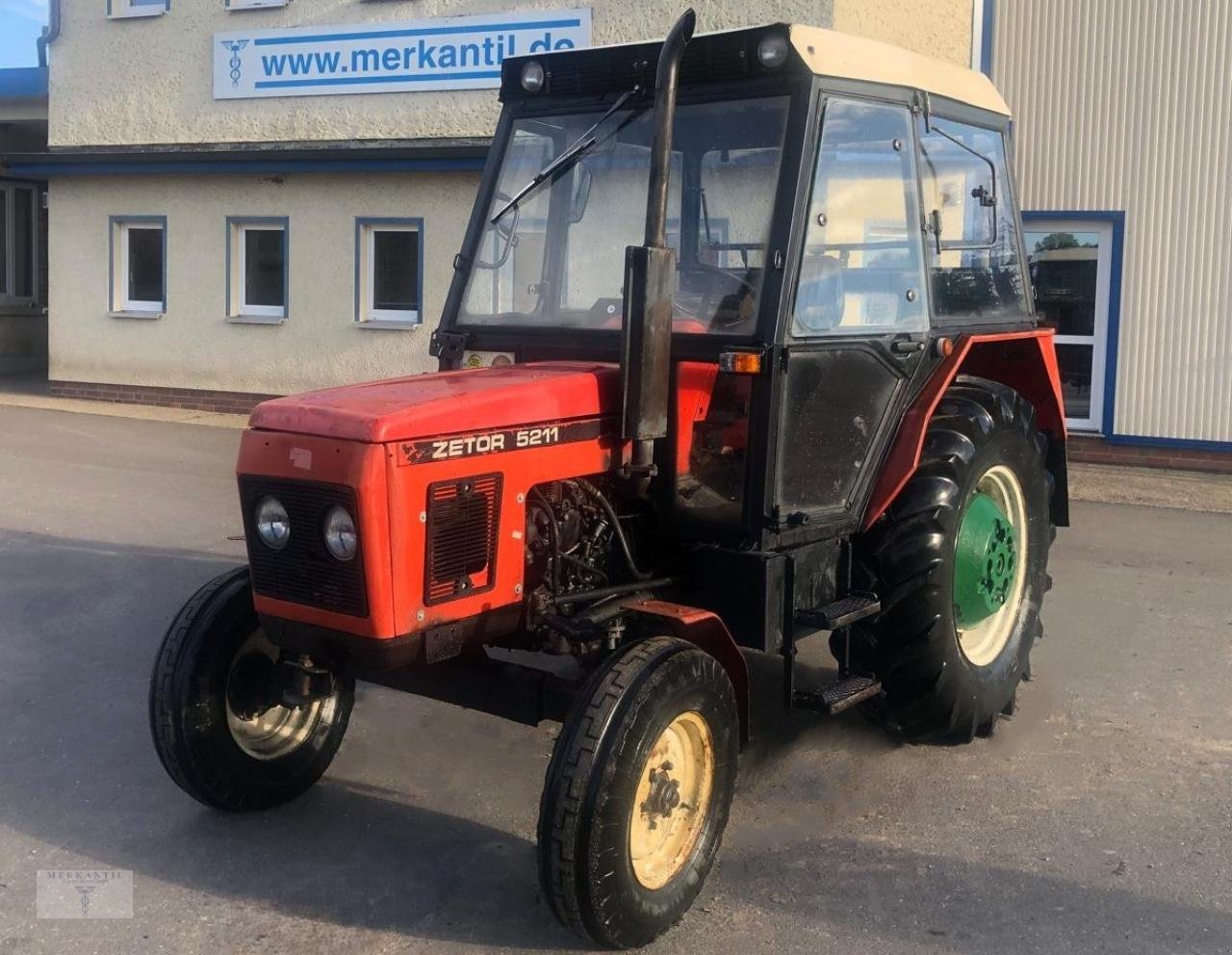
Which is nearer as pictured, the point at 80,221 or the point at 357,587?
the point at 357,587

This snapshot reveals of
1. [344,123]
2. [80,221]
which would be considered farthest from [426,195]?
[80,221]

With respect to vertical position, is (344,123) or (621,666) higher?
(344,123)

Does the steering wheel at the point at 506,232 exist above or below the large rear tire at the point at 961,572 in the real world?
above

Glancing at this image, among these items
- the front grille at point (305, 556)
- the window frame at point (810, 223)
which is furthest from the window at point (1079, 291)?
the front grille at point (305, 556)

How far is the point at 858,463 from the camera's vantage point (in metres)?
4.39

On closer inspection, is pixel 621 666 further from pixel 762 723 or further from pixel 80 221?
pixel 80 221

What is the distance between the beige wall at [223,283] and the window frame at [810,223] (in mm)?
9067

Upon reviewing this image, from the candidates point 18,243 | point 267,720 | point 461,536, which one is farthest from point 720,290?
point 18,243

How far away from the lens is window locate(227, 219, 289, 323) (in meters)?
14.4

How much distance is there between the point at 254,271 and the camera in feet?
47.8

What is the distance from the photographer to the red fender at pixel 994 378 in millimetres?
4441

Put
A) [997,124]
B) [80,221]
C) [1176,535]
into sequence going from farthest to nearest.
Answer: [80,221] → [1176,535] → [997,124]

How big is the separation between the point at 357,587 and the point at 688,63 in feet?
6.39

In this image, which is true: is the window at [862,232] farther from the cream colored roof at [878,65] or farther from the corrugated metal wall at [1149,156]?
the corrugated metal wall at [1149,156]
